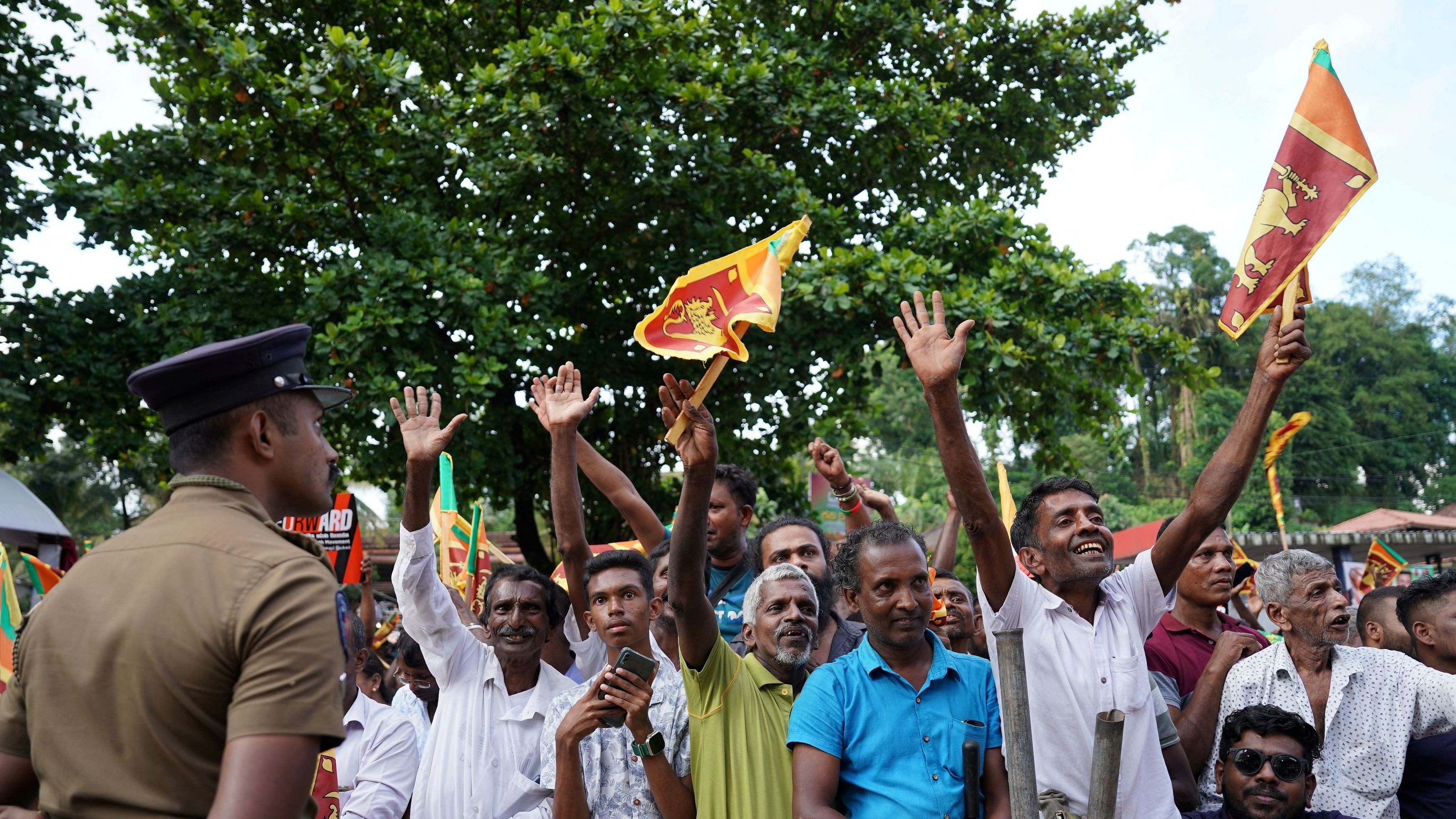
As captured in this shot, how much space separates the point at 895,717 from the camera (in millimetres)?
3520

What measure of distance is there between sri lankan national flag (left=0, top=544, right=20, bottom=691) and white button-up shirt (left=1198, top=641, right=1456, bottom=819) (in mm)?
5447

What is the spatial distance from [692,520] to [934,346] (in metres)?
0.92

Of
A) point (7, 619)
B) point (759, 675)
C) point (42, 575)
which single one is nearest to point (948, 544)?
point (759, 675)

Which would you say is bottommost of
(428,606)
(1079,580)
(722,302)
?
(1079,580)

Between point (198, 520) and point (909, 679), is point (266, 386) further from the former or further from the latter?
point (909, 679)

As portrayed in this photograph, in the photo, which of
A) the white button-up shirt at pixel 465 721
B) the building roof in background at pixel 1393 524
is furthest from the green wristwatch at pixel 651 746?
the building roof in background at pixel 1393 524

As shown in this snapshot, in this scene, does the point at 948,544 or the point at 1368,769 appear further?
the point at 948,544

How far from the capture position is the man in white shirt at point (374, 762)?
14.1 ft

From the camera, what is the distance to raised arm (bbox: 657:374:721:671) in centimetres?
359

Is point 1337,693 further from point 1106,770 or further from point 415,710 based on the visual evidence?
point 415,710

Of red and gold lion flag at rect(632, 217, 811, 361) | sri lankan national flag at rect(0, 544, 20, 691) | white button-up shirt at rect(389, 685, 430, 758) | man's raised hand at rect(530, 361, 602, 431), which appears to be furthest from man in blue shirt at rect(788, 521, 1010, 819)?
sri lankan national flag at rect(0, 544, 20, 691)

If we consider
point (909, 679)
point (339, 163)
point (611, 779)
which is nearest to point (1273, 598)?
point (909, 679)

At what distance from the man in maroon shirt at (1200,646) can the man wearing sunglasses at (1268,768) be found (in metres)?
0.20

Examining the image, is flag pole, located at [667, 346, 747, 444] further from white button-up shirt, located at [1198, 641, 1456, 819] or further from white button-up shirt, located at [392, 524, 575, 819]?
white button-up shirt, located at [1198, 641, 1456, 819]
